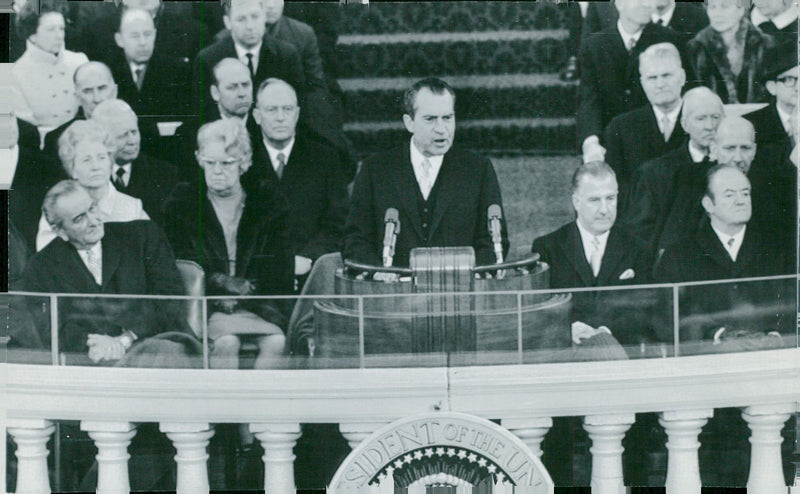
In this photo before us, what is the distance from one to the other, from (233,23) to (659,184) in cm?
164

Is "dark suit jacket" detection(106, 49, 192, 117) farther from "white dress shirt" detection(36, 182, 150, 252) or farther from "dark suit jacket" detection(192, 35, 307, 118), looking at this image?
"white dress shirt" detection(36, 182, 150, 252)

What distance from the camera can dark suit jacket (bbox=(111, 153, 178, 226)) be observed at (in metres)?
5.98

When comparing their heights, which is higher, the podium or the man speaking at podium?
the man speaking at podium

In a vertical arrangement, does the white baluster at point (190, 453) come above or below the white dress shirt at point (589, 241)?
below

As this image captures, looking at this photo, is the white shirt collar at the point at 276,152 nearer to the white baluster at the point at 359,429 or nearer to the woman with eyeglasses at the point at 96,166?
the woman with eyeglasses at the point at 96,166

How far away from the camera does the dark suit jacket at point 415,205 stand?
5.98m

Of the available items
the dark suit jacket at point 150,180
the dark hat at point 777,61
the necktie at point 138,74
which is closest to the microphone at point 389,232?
the dark suit jacket at point 150,180

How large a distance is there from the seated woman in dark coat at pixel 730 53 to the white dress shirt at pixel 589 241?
66 centimetres

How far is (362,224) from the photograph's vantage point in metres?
6.00

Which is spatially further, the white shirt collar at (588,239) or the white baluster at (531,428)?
the white shirt collar at (588,239)

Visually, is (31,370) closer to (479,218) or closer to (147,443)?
(147,443)

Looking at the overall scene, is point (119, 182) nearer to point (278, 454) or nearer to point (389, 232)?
point (389, 232)

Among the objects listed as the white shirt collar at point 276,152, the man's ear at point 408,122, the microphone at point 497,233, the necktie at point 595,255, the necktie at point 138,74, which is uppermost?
the necktie at point 138,74

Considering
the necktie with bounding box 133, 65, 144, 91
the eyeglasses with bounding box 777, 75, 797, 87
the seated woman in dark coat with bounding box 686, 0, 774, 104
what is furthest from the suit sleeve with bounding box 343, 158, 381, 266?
the eyeglasses with bounding box 777, 75, 797, 87
